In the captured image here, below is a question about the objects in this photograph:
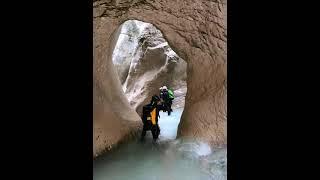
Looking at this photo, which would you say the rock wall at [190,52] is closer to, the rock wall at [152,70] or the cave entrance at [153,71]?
the cave entrance at [153,71]

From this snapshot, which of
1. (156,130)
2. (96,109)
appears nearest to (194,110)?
(156,130)

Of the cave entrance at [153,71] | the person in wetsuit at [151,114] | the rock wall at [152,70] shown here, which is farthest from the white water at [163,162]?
the rock wall at [152,70]

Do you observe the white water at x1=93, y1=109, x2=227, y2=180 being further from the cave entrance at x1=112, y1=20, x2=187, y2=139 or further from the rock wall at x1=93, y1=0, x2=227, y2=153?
the cave entrance at x1=112, y1=20, x2=187, y2=139

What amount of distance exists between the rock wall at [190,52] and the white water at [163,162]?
0.31 metres

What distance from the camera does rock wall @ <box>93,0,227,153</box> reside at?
607cm

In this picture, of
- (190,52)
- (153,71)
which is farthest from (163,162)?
(153,71)

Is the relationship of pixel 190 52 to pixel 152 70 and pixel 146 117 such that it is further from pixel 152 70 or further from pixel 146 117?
pixel 152 70

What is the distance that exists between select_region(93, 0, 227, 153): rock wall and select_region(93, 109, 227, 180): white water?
0.31 m

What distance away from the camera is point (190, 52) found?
24.4 feet

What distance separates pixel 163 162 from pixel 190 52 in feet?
9.52

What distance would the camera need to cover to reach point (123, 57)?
1709 cm

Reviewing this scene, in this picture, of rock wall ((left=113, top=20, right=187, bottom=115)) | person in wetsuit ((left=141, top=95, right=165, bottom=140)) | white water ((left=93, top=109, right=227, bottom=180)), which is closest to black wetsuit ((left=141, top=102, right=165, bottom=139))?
person in wetsuit ((left=141, top=95, right=165, bottom=140))
